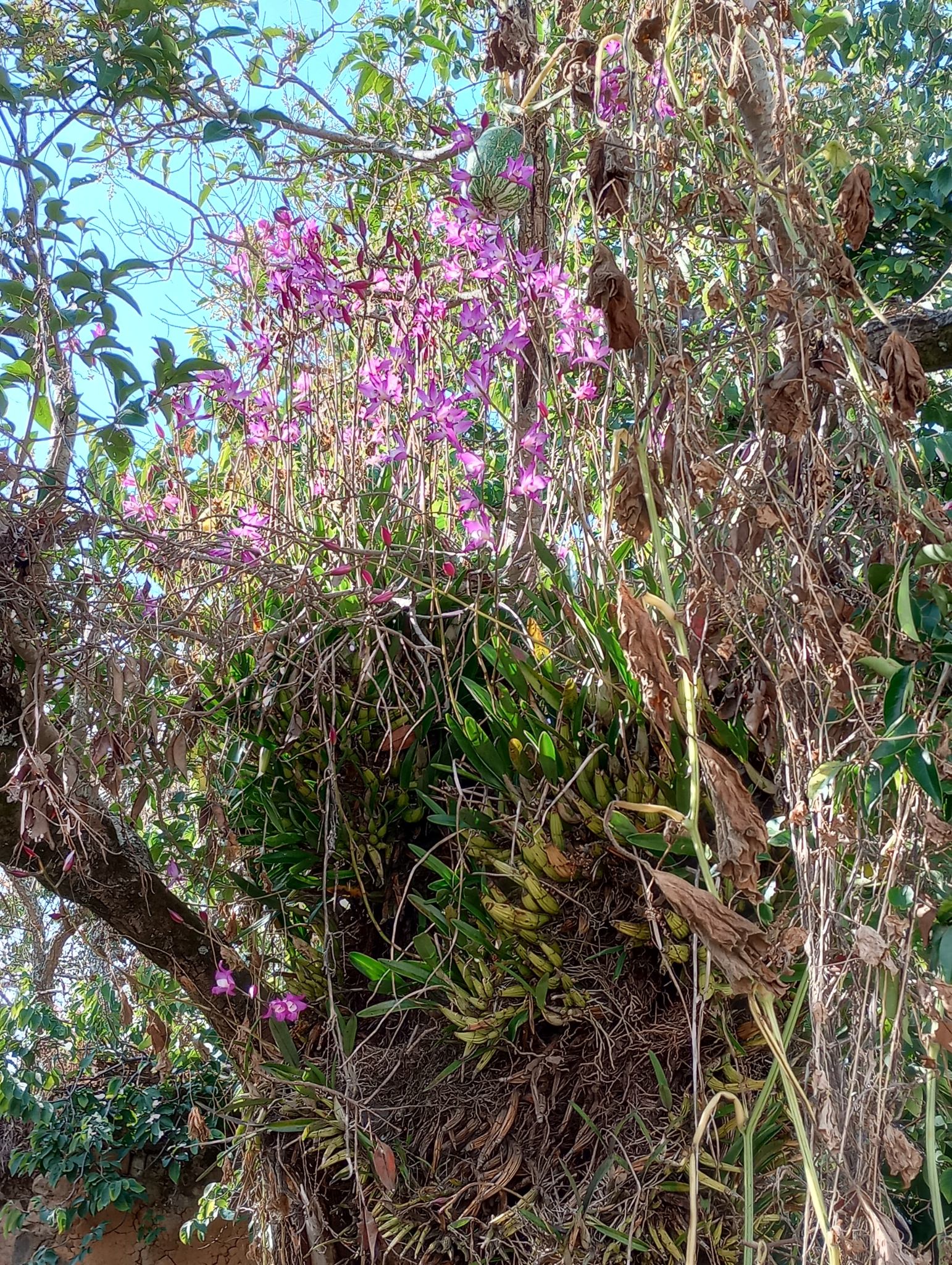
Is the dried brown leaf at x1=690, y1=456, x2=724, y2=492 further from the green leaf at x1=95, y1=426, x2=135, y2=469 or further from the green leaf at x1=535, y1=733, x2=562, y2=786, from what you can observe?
the green leaf at x1=95, y1=426, x2=135, y2=469

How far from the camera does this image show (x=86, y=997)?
306 cm

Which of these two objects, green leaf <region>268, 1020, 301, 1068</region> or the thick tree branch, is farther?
the thick tree branch

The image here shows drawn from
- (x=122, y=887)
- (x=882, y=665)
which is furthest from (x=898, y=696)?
(x=122, y=887)

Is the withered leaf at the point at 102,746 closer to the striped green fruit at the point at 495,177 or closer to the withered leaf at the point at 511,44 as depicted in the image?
the striped green fruit at the point at 495,177

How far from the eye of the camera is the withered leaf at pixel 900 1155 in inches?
32.0

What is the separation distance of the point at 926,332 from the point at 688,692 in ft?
3.55

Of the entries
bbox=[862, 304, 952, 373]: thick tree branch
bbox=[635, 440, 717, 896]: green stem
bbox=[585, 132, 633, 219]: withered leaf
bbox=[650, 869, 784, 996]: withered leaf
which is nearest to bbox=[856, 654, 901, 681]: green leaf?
bbox=[635, 440, 717, 896]: green stem

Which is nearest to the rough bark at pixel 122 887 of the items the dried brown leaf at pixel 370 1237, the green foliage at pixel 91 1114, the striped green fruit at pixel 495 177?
the dried brown leaf at pixel 370 1237

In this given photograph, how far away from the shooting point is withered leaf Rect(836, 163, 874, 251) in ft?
3.04

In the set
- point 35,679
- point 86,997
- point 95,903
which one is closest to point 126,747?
point 35,679

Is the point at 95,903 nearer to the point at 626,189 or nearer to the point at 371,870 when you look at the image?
the point at 371,870

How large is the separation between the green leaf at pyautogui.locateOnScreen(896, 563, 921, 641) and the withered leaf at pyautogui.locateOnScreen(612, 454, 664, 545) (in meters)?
0.24

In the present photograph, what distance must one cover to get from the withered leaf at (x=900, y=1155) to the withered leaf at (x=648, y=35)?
109 centimetres

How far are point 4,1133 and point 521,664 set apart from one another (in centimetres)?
319
